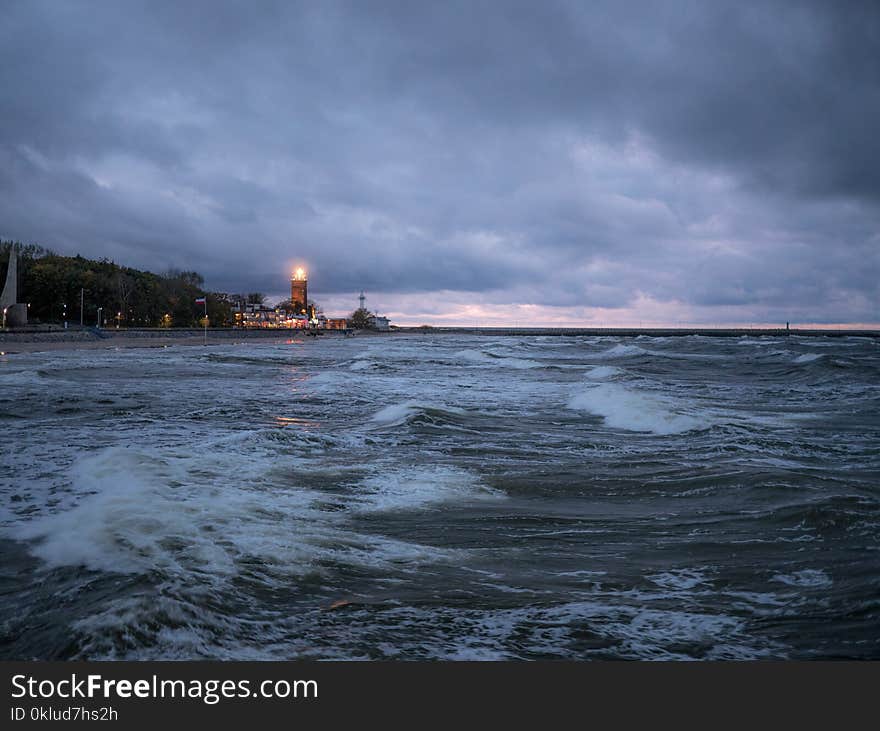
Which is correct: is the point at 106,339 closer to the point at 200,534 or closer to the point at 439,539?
the point at 200,534

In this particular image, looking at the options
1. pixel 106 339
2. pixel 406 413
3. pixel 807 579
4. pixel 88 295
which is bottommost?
pixel 807 579

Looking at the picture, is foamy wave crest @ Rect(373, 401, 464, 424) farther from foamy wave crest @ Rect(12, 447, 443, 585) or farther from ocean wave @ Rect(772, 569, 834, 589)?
ocean wave @ Rect(772, 569, 834, 589)

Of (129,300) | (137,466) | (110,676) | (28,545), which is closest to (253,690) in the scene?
(110,676)

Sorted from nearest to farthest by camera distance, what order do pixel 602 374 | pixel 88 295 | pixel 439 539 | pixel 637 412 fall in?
pixel 439 539 → pixel 637 412 → pixel 602 374 → pixel 88 295

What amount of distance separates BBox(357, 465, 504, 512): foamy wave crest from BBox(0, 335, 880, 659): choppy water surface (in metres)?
0.05

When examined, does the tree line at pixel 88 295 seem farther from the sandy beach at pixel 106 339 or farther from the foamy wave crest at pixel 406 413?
the foamy wave crest at pixel 406 413

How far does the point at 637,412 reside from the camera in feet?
43.8

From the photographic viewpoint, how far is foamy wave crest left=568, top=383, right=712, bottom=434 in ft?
39.8

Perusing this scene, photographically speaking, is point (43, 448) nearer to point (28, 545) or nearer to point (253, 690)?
point (28, 545)

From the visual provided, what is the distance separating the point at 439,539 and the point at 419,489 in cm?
182

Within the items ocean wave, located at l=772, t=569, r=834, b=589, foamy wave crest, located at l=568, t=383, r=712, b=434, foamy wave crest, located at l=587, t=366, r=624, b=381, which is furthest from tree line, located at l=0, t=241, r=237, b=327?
ocean wave, located at l=772, t=569, r=834, b=589

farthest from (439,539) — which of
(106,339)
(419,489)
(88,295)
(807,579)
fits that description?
(88,295)

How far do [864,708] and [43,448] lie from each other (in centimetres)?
1070

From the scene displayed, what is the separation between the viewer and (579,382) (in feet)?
80.1
